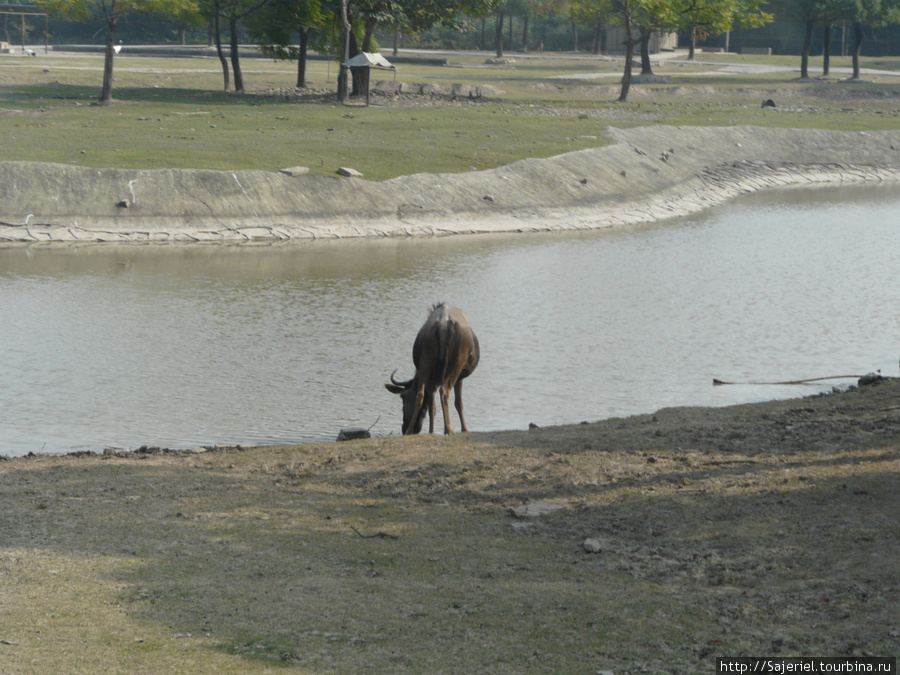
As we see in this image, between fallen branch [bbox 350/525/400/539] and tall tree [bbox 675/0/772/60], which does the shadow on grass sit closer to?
tall tree [bbox 675/0/772/60]

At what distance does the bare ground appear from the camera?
610 cm

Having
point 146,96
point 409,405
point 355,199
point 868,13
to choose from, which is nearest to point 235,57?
point 146,96

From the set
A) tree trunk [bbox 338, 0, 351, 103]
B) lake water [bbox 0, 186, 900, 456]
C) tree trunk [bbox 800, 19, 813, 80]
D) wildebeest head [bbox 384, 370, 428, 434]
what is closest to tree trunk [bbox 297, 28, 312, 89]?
tree trunk [bbox 338, 0, 351, 103]

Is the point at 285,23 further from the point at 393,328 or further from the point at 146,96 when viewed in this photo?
the point at 393,328

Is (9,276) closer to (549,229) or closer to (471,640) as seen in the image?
(549,229)

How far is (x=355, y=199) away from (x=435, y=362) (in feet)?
63.6

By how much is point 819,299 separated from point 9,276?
18.0m

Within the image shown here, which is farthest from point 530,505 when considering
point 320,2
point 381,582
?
point 320,2

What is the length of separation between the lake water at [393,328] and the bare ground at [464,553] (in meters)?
3.26

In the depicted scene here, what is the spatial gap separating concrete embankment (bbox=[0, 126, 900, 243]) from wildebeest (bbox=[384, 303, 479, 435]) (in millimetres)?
16937

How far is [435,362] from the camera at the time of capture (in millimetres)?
13336

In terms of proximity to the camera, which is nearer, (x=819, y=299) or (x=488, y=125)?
(x=819, y=299)

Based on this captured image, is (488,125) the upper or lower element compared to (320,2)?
lower

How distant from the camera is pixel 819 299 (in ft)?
76.5
